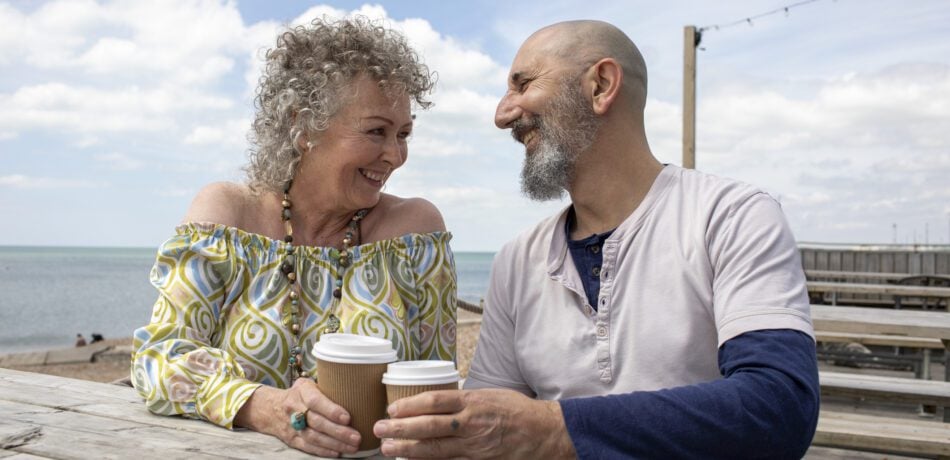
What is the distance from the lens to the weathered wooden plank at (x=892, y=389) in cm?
388

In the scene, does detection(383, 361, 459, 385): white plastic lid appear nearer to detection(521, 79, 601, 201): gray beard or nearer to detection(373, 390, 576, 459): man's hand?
detection(373, 390, 576, 459): man's hand

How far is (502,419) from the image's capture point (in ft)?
4.17

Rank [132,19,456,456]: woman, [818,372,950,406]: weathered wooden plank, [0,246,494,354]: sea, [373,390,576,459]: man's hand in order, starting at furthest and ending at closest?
[0,246,494,354]: sea → [818,372,950,406]: weathered wooden plank → [132,19,456,456]: woman → [373,390,576,459]: man's hand

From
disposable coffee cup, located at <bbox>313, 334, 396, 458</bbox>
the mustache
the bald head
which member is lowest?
disposable coffee cup, located at <bbox>313, 334, 396, 458</bbox>

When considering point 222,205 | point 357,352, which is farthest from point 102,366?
point 357,352

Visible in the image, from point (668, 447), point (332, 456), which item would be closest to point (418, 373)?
point (332, 456)

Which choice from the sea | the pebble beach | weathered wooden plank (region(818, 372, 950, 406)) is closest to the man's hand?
weathered wooden plank (region(818, 372, 950, 406))

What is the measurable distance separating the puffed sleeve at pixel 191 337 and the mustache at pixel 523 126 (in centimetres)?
83

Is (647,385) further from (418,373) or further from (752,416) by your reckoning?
(418,373)

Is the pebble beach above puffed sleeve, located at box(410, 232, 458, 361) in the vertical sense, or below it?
below

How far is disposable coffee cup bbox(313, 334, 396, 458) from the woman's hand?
18mm

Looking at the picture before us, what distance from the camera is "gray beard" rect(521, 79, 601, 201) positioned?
1.94 meters

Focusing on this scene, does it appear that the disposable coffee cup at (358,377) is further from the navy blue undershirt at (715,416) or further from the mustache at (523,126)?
the mustache at (523,126)

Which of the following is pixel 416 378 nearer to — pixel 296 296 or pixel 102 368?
pixel 296 296
